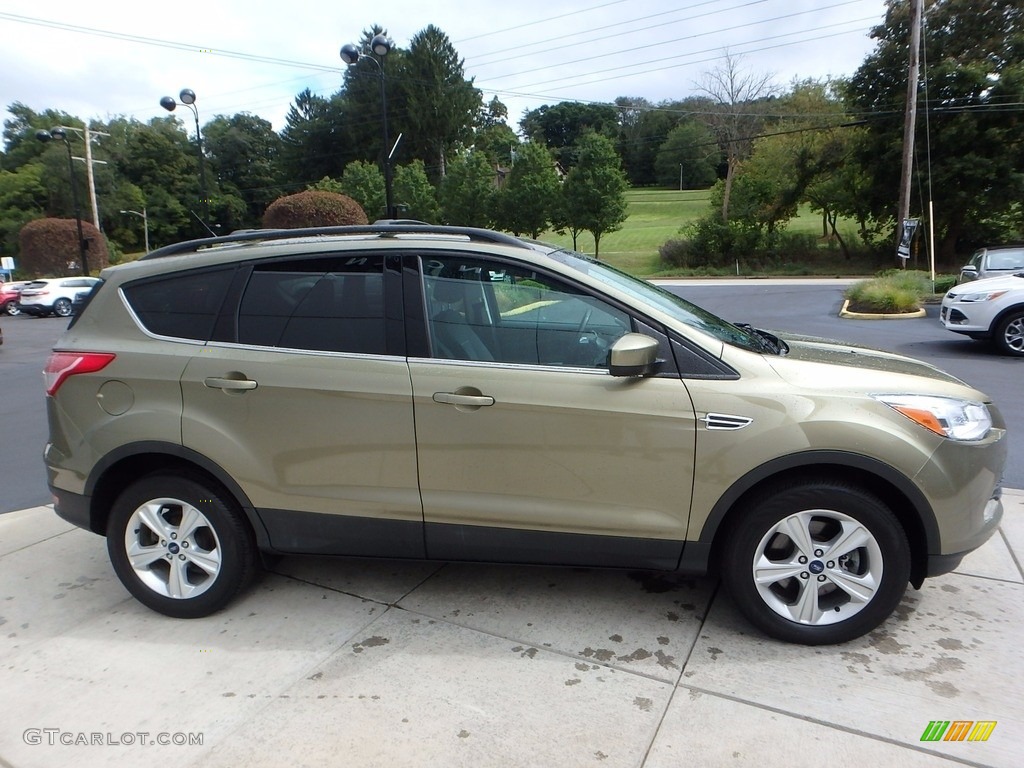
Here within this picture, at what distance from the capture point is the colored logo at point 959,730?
258cm

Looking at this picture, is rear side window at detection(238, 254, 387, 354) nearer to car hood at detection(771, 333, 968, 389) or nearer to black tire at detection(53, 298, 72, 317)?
car hood at detection(771, 333, 968, 389)

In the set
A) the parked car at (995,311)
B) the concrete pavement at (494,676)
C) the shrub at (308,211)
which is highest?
the shrub at (308,211)

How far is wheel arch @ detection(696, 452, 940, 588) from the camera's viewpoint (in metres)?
2.94

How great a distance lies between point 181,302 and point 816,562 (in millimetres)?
3137

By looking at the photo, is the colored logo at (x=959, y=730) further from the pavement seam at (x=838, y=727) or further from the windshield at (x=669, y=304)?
the windshield at (x=669, y=304)

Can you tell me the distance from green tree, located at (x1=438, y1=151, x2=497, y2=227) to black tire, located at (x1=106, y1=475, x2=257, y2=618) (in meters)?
40.5

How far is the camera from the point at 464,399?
3.12 m

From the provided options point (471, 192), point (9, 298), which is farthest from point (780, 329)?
point (471, 192)

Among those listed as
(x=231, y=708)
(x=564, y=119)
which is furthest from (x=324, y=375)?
(x=564, y=119)

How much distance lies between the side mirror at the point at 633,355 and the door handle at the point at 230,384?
64.3 inches

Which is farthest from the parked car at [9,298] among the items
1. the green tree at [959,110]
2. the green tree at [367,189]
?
the green tree at [959,110]

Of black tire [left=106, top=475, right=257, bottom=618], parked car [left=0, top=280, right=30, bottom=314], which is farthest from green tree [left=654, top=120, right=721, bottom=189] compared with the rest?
black tire [left=106, top=475, right=257, bottom=618]

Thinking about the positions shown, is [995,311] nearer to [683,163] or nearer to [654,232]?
[654,232]

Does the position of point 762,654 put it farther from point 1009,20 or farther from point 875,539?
point 1009,20
